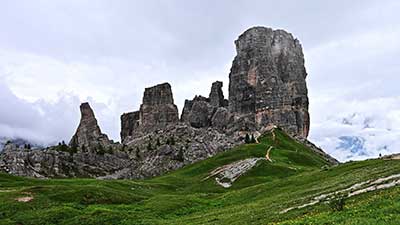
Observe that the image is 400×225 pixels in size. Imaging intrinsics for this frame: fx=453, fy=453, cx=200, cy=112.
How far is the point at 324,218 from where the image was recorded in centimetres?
2884

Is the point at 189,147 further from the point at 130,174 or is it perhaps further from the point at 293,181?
the point at 293,181

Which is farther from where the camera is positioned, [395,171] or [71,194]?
[71,194]

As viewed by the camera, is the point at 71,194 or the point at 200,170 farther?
the point at 200,170

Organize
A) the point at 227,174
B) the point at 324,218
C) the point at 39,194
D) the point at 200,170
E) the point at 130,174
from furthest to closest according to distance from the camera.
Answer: the point at 130,174
the point at 200,170
the point at 227,174
the point at 39,194
the point at 324,218

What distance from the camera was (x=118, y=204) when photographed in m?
63.2

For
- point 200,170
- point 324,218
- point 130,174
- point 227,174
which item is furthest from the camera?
point 130,174

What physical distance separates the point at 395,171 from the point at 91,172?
4725 inches

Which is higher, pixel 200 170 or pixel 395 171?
pixel 200 170

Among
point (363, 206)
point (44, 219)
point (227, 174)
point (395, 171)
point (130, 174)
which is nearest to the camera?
point (363, 206)

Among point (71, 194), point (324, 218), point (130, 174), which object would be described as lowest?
point (324, 218)

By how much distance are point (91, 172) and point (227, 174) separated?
197 feet

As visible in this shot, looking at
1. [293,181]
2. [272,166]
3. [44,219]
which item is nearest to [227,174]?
[272,166]

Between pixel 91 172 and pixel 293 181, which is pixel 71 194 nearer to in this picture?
pixel 293 181

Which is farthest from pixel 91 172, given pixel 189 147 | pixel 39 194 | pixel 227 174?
pixel 39 194
